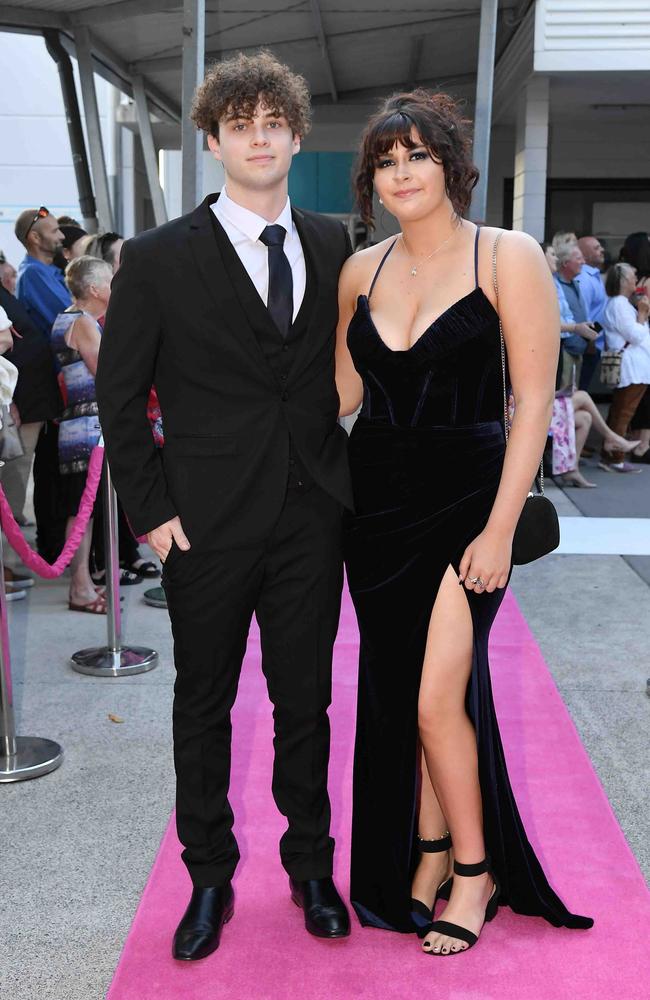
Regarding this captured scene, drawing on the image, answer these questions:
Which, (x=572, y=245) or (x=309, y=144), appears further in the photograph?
(x=309, y=144)

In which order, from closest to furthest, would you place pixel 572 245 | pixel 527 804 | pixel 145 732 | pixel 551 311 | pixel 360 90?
Answer: pixel 551 311, pixel 527 804, pixel 145 732, pixel 572 245, pixel 360 90

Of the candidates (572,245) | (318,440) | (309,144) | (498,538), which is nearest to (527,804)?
(498,538)

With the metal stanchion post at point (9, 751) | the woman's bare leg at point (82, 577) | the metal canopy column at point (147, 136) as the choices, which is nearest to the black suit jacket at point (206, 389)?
the metal stanchion post at point (9, 751)

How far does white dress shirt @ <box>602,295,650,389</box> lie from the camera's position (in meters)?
10.7

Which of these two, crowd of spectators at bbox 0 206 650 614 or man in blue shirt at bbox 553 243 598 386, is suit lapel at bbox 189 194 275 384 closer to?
crowd of spectators at bbox 0 206 650 614

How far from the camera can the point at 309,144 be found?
20.0 meters

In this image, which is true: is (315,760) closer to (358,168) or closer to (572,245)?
(358,168)

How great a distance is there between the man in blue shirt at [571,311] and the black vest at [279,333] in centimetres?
748

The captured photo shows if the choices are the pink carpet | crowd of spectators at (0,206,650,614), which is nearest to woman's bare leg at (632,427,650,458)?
crowd of spectators at (0,206,650,614)

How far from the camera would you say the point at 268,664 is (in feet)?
9.46

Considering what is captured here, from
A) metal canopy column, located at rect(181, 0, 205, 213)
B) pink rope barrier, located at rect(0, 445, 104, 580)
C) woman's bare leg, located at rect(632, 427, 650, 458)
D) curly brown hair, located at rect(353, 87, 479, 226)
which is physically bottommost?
woman's bare leg, located at rect(632, 427, 650, 458)

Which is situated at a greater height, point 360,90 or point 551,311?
point 360,90

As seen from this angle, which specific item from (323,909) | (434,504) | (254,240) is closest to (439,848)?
(323,909)

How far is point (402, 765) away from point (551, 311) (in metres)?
1.18
